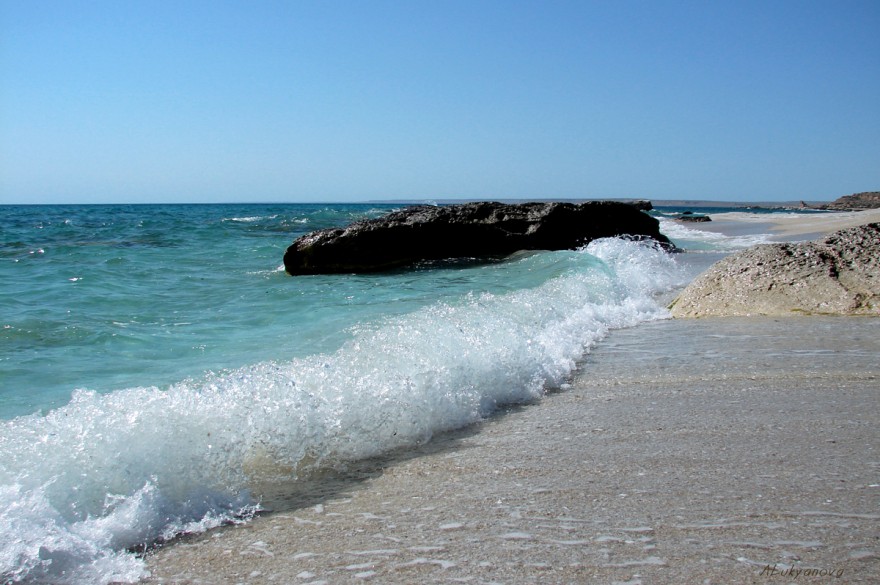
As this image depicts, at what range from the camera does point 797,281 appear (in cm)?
640

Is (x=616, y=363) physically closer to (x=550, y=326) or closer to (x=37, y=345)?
(x=550, y=326)

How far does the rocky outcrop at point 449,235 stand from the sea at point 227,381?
1415mm

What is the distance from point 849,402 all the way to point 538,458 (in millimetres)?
1928

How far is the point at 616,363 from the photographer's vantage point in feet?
15.3

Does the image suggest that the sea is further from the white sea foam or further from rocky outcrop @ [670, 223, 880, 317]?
rocky outcrop @ [670, 223, 880, 317]

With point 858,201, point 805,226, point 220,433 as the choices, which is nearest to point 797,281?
point 220,433

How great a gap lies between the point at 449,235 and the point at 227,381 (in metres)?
8.38

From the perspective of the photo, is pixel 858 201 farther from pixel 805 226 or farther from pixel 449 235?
pixel 449 235

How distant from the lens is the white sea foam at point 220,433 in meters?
2.10

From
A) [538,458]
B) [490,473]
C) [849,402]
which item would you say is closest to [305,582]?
[490,473]

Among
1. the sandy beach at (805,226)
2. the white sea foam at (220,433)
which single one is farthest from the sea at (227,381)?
the sandy beach at (805,226)

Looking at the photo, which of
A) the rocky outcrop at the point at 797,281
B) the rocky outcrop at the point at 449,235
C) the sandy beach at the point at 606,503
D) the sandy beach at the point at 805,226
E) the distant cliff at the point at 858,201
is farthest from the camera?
the distant cliff at the point at 858,201

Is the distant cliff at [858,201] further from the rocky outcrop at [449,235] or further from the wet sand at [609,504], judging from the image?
the wet sand at [609,504]

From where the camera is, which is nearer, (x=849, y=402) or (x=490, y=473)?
(x=490, y=473)
